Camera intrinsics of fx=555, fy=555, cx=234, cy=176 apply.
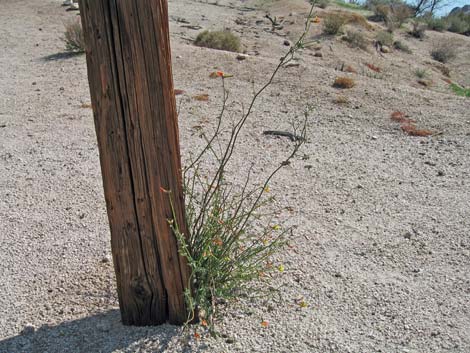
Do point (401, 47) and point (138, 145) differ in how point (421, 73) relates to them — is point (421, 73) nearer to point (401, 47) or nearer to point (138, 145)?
point (401, 47)

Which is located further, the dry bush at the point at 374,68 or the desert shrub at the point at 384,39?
the desert shrub at the point at 384,39

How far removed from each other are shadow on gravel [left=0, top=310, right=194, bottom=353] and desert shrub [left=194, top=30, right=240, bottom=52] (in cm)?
940

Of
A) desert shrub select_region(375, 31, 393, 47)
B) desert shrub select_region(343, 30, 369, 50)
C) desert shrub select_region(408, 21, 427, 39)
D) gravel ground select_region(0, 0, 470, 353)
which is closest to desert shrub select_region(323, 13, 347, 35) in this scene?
desert shrub select_region(343, 30, 369, 50)

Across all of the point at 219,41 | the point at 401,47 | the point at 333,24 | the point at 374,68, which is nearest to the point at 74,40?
the point at 219,41

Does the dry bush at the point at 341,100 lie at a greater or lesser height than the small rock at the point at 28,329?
greater

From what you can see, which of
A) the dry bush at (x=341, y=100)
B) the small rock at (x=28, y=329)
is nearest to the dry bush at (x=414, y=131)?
the dry bush at (x=341, y=100)

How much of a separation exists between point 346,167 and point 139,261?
353cm

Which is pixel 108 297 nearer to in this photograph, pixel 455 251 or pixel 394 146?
pixel 455 251

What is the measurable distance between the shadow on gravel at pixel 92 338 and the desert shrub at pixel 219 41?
9.40 meters

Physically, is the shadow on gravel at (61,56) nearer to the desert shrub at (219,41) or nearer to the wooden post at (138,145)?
the desert shrub at (219,41)

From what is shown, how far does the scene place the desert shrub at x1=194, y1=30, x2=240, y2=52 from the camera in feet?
38.9

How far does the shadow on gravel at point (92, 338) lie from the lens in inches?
118

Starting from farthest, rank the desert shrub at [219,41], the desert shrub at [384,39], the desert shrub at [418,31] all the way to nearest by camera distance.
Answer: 1. the desert shrub at [418,31]
2. the desert shrub at [384,39]
3. the desert shrub at [219,41]

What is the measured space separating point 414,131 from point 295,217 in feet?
9.58
